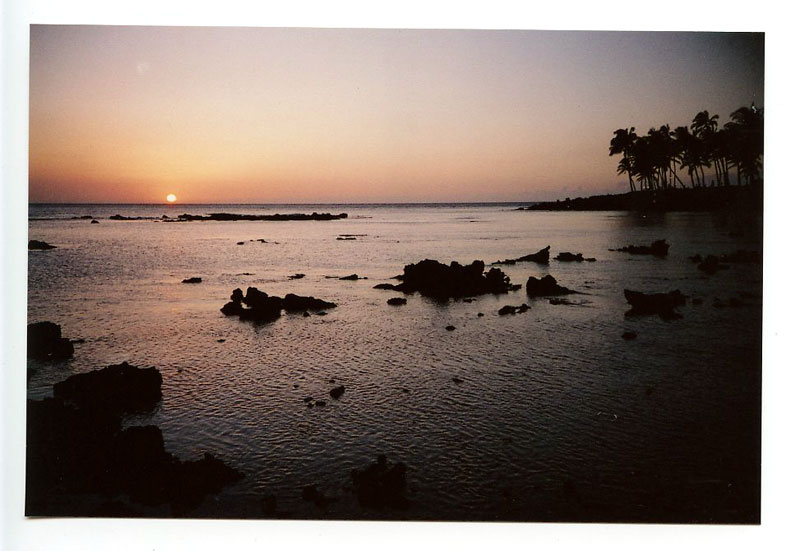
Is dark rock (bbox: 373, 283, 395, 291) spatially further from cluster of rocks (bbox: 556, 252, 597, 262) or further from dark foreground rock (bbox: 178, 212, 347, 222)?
cluster of rocks (bbox: 556, 252, 597, 262)

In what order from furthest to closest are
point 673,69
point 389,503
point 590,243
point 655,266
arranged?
point 590,243 → point 655,266 → point 673,69 → point 389,503

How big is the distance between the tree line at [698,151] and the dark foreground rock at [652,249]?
42 centimetres

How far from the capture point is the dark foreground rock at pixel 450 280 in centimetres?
396

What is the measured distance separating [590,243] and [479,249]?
2.96 ft

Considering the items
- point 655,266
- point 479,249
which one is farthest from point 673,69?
point 479,249

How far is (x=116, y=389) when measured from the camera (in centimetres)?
318

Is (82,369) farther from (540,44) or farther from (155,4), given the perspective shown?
(540,44)

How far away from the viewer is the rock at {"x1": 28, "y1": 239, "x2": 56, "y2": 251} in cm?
294

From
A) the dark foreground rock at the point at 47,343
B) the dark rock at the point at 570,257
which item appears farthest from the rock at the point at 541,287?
the dark foreground rock at the point at 47,343

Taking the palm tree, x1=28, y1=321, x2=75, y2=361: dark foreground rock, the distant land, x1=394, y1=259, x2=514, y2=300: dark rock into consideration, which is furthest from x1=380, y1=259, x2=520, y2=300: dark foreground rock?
x1=28, y1=321, x2=75, y2=361: dark foreground rock

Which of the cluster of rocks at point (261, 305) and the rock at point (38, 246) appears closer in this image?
the rock at point (38, 246)

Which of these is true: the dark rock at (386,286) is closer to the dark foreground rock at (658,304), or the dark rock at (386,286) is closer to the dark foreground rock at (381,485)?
the dark foreground rock at (381,485)

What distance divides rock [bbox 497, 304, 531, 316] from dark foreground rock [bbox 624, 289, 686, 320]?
0.77 meters

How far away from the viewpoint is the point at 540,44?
2.99 meters
